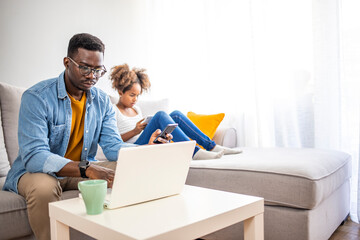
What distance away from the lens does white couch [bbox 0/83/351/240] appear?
4.67 ft

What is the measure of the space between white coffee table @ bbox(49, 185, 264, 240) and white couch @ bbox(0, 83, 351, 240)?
0.42 metres

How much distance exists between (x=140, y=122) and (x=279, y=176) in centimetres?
105

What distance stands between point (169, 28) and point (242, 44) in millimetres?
869

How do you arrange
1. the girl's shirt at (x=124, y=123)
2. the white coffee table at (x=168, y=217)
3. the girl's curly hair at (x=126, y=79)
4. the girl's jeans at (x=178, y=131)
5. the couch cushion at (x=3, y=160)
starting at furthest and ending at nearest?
the girl's curly hair at (x=126, y=79) < the girl's shirt at (x=124, y=123) < the girl's jeans at (x=178, y=131) < the couch cushion at (x=3, y=160) < the white coffee table at (x=168, y=217)

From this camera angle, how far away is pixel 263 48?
8.84ft

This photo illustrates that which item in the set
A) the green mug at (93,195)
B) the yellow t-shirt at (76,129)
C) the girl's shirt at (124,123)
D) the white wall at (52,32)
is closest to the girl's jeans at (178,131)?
the girl's shirt at (124,123)

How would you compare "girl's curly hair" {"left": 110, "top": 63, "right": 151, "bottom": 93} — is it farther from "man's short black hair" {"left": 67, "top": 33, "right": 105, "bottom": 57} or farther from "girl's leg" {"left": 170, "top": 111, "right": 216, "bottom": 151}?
"man's short black hair" {"left": 67, "top": 33, "right": 105, "bottom": 57}

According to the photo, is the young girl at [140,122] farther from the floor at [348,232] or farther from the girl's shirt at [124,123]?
the floor at [348,232]

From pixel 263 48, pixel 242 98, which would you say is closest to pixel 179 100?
pixel 242 98

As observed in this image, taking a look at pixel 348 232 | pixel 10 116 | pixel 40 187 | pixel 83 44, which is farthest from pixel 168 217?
pixel 348 232

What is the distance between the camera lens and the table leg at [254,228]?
106cm

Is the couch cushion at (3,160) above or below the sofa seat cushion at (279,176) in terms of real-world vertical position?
above

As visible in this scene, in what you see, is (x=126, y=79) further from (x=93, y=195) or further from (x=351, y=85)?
(x=93, y=195)

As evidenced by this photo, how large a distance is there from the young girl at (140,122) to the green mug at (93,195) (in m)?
1.11
